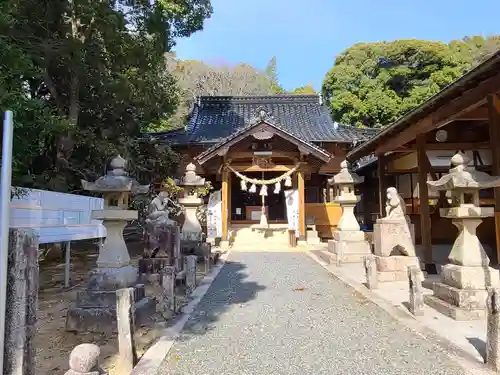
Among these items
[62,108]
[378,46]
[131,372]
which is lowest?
[131,372]

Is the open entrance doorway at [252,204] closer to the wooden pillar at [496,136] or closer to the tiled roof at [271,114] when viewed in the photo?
the tiled roof at [271,114]

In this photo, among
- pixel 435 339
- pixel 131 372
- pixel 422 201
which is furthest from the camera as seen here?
pixel 422 201

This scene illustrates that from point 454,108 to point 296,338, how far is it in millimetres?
4770

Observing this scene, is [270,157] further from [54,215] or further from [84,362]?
[84,362]

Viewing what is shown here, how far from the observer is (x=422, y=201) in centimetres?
876

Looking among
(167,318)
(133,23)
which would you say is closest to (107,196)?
(167,318)

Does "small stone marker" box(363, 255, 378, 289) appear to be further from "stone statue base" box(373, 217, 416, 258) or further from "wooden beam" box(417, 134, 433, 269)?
"wooden beam" box(417, 134, 433, 269)

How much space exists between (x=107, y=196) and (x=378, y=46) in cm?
3159

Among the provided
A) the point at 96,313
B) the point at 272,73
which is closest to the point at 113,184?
the point at 96,313

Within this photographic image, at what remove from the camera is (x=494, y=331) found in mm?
3566

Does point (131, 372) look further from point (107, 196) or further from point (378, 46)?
point (378, 46)

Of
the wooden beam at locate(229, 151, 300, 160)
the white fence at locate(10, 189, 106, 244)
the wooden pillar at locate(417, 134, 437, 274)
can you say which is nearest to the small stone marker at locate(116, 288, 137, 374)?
the white fence at locate(10, 189, 106, 244)

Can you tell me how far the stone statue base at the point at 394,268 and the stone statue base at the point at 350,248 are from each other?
267 cm

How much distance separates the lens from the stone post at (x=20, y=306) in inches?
97.4
